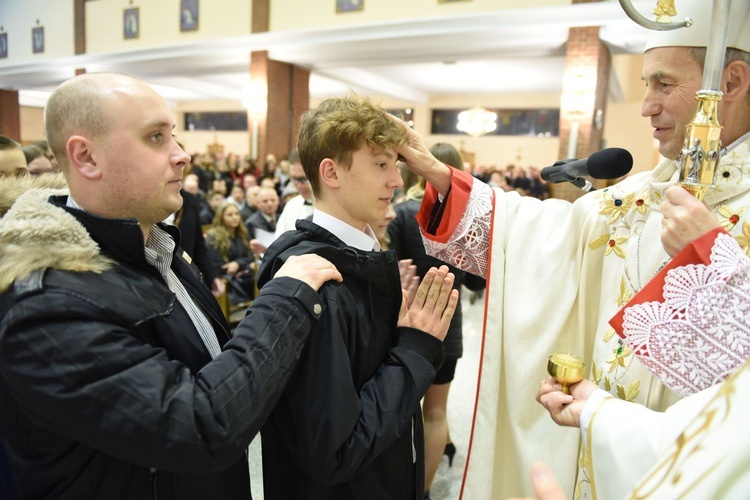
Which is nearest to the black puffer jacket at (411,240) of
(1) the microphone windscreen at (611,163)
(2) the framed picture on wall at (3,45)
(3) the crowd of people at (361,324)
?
(3) the crowd of people at (361,324)

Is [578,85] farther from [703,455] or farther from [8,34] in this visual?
[8,34]

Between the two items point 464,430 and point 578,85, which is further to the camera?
point 578,85

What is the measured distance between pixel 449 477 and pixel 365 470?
5.71ft

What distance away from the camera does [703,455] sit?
0.54 metres

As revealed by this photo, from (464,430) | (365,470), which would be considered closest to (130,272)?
(365,470)

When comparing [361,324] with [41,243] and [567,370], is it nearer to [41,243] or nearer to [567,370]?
[567,370]

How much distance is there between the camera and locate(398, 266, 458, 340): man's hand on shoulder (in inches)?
49.7

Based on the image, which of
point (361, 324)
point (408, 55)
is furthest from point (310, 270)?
point (408, 55)

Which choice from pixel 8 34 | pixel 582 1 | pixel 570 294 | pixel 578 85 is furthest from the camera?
pixel 8 34

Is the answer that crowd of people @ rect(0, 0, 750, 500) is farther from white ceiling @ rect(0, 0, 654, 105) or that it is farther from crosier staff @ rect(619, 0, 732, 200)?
white ceiling @ rect(0, 0, 654, 105)

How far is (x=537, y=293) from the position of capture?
145 cm

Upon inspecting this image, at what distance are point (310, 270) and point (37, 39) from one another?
586 inches

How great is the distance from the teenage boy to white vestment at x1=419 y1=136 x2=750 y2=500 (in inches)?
9.9

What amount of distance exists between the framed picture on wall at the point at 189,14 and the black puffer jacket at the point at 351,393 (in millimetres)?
10156
